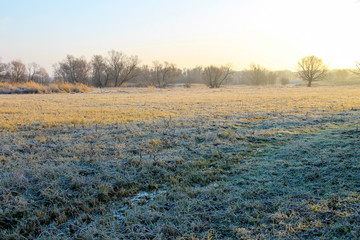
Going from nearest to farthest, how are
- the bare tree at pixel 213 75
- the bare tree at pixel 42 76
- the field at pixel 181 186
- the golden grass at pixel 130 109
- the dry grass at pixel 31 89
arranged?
the field at pixel 181 186 < the golden grass at pixel 130 109 < the dry grass at pixel 31 89 < the bare tree at pixel 213 75 < the bare tree at pixel 42 76

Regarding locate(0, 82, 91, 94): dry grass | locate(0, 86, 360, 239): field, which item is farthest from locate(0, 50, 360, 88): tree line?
locate(0, 86, 360, 239): field

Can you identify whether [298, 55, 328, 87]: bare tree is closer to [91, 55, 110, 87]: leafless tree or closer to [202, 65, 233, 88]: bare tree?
[202, 65, 233, 88]: bare tree

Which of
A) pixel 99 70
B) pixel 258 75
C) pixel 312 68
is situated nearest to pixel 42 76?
pixel 99 70

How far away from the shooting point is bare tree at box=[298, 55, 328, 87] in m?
55.0

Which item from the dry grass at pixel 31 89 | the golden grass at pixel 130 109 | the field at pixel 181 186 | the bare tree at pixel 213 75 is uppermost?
the bare tree at pixel 213 75

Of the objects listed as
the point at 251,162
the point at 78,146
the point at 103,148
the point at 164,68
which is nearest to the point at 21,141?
the point at 78,146

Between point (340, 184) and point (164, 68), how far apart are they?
61.3 metres

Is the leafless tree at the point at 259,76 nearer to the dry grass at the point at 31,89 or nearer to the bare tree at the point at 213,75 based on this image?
the bare tree at the point at 213,75

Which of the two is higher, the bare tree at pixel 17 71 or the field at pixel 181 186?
the bare tree at pixel 17 71

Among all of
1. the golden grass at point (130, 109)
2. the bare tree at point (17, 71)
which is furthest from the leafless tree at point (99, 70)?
the golden grass at point (130, 109)

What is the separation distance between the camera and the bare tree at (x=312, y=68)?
180 feet

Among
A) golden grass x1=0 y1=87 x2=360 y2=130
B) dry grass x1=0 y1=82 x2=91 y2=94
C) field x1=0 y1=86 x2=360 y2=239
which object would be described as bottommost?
field x1=0 y1=86 x2=360 y2=239

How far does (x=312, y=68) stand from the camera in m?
55.6

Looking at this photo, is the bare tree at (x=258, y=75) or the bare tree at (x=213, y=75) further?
the bare tree at (x=258, y=75)
